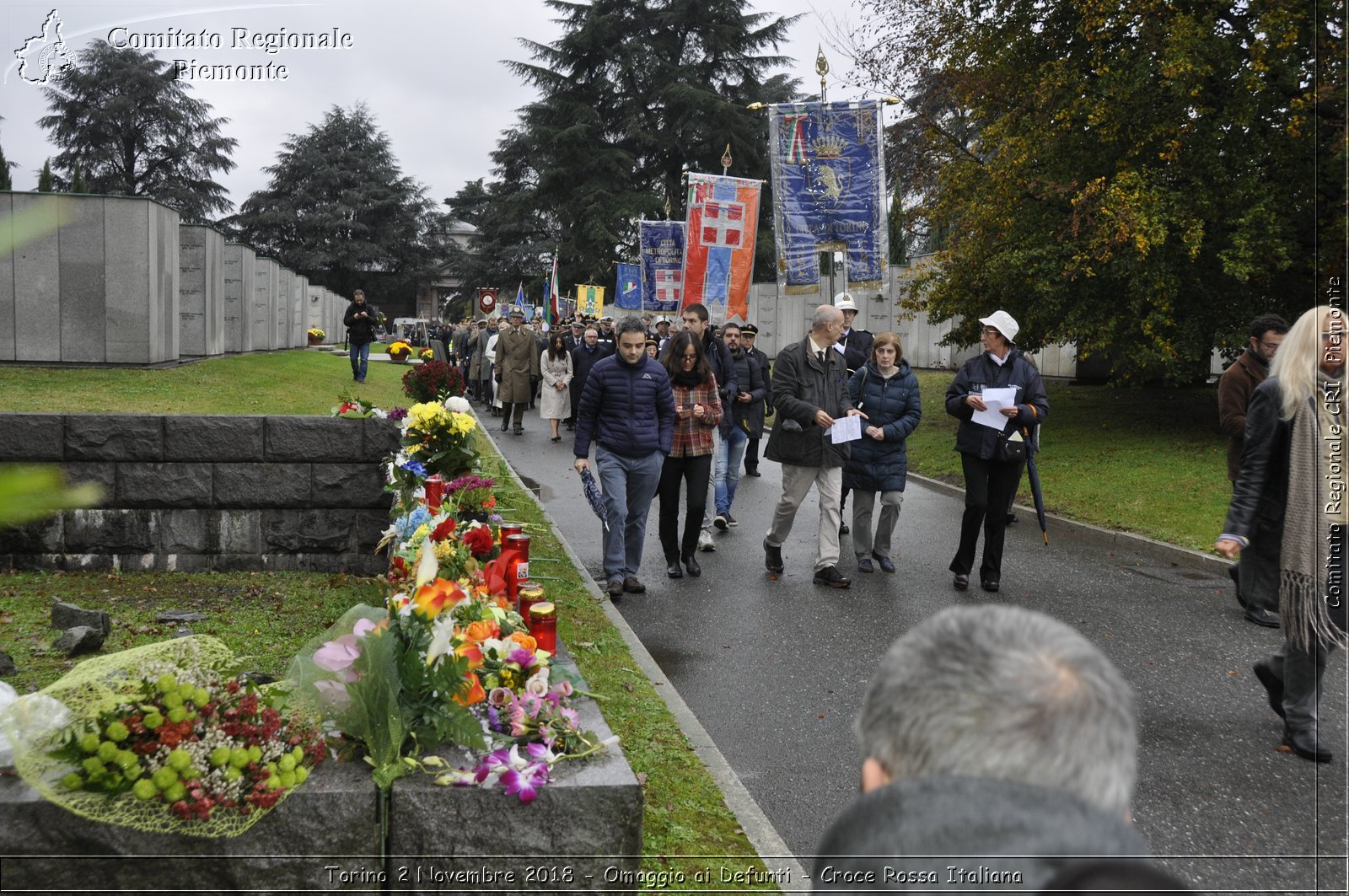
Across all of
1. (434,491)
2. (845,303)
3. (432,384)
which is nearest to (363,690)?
(434,491)

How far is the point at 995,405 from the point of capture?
28.3 feet

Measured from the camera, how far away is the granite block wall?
793cm

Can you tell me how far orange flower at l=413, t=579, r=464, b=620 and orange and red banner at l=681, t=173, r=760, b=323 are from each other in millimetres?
11446

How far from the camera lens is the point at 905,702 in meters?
1.45

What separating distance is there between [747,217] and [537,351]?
7483mm

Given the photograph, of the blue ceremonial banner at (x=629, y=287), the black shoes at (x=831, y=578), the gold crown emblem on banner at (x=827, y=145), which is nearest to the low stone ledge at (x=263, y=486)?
the black shoes at (x=831, y=578)

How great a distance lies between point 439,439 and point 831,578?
328 centimetres

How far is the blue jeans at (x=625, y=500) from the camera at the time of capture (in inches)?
338

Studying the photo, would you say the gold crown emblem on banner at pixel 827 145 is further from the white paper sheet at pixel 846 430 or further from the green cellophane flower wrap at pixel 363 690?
the green cellophane flower wrap at pixel 363 690

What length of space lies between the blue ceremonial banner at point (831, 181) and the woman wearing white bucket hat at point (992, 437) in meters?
5.75

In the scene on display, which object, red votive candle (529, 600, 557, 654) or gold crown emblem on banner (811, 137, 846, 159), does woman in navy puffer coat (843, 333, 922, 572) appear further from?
red votive candle (529, 600, 557, 654)

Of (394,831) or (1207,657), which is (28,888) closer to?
(394,831)

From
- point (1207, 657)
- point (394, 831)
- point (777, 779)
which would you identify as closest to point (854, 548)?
point (1207, 657)

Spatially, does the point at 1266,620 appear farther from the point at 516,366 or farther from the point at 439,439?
the point at 516,366
